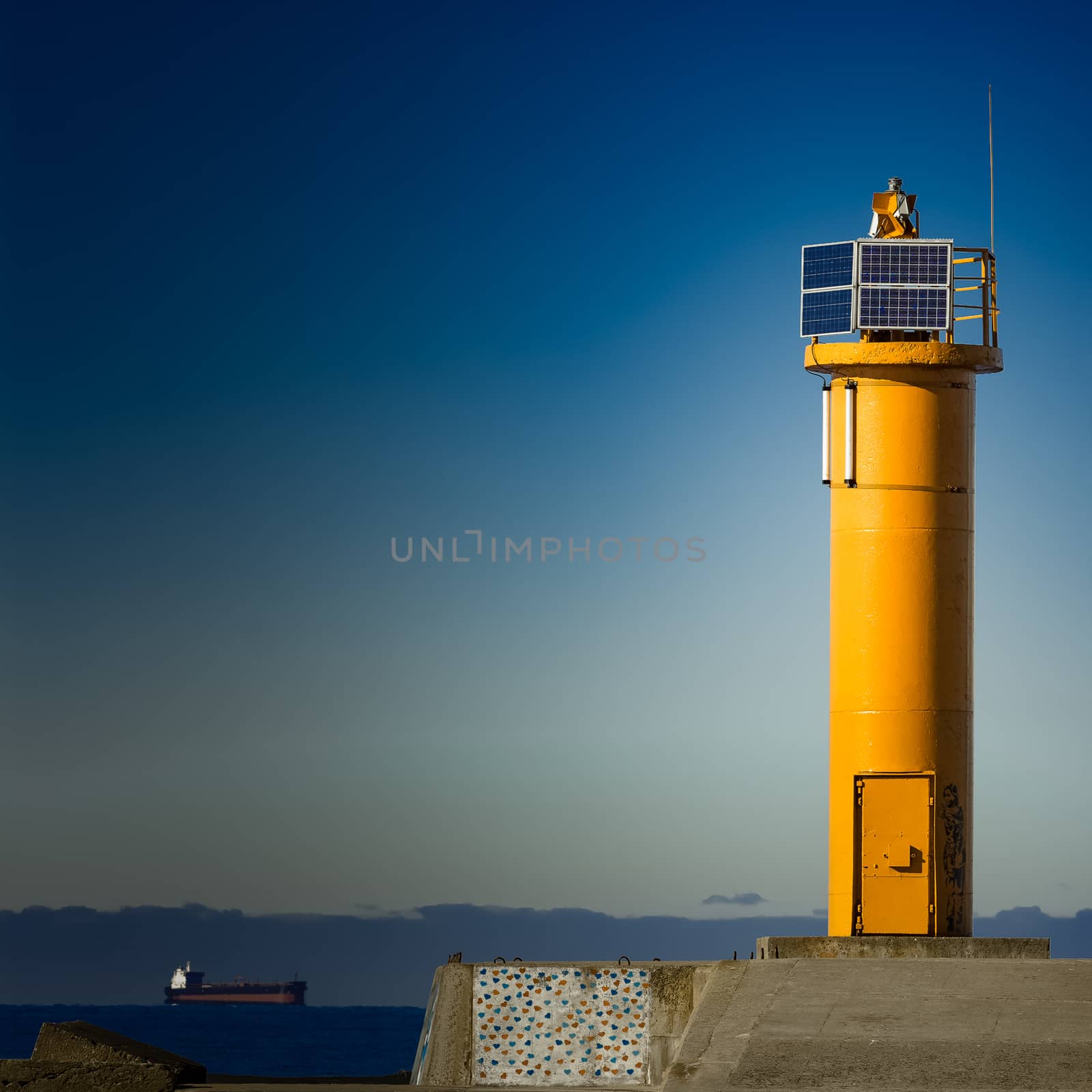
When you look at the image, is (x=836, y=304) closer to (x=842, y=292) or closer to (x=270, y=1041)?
(x=842, y=292)

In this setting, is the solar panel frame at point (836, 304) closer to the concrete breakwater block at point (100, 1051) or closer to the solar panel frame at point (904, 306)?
the solar panel frame at point (904, 306)

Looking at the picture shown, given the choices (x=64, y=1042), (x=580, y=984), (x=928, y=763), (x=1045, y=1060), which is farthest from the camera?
(x=928, y=763)

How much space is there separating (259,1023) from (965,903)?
466 ft

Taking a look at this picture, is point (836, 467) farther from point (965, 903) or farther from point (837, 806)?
point (965, 903)

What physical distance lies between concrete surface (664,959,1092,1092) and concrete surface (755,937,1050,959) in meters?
1.28

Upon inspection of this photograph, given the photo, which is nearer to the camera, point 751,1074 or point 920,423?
point 751,1074

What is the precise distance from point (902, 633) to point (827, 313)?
401 cm

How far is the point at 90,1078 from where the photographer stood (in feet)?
48.9

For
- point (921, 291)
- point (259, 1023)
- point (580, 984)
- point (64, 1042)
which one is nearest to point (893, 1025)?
point (580, 984)

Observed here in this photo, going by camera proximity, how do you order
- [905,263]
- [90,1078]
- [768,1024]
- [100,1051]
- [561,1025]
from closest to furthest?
[90,1078] < [768,1024] < [100,1051] < [561,1025] < [905,263]

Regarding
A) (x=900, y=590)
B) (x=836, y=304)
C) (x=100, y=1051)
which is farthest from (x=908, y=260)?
(x=100, y=1051)

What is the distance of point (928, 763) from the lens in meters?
20.6

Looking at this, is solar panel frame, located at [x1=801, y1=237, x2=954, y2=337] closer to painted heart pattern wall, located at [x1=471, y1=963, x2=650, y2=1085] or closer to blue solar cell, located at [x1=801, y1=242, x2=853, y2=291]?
blue solar cell, located at [x1=801, y1=242, x2=853, y2=291]

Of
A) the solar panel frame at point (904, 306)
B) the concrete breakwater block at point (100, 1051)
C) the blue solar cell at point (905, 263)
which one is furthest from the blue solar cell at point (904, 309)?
the concrete breakwater block at point (100, 1051)
